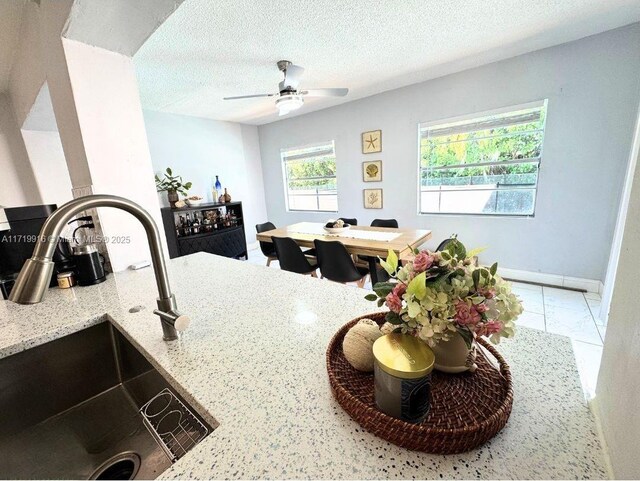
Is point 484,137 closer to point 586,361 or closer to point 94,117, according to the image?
point 586,361

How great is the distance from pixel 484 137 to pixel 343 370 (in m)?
3.41

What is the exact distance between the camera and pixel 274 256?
3.28 meters

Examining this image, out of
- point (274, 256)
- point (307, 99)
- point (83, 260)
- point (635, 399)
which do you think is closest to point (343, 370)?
point (635, 399)

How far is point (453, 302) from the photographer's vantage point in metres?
0.44

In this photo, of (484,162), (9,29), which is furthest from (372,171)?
(9,29)

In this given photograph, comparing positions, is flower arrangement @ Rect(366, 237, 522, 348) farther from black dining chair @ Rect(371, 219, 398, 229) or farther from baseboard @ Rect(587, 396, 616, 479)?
black dining chair @ Rect(371, 219, 398, 229)

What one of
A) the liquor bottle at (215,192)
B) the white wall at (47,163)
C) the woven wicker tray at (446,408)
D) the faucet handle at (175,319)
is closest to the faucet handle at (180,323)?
the faucet handle at (175,319)

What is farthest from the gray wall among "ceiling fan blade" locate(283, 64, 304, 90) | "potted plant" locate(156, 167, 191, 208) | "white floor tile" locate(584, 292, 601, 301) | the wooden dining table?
"potted plant" locate(156, 167, 191, 208)

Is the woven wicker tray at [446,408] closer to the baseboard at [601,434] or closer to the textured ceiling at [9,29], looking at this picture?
the baseboard at [601,434]

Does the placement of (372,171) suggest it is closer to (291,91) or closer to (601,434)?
(291,91)

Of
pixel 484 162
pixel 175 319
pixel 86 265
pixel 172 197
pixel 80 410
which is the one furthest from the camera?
pixel 172 197

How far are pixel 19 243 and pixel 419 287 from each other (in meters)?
1.80

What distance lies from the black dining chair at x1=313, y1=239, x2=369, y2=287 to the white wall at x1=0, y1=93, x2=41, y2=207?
10.1 ft

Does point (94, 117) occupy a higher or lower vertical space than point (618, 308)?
higher
